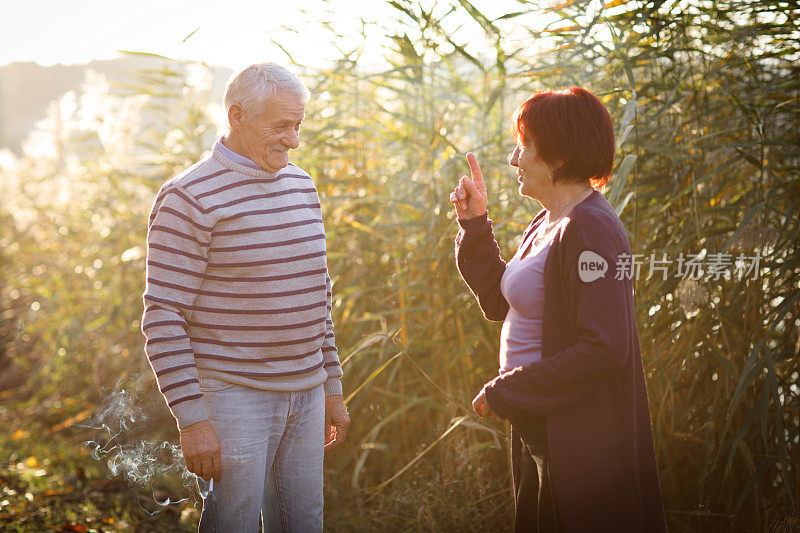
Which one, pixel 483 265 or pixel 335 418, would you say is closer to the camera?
pixel 483 265

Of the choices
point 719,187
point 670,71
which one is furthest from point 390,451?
point 670,71

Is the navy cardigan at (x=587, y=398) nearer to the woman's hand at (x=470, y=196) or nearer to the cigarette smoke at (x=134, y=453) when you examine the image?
the woman's hand at (x=470, y=196)

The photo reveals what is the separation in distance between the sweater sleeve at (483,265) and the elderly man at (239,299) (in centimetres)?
41

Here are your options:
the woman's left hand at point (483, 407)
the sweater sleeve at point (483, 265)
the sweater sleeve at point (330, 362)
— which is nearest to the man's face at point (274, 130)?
the sweater sleeve at point (330, 362)

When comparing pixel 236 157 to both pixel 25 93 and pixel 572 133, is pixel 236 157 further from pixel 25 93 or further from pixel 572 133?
pixel 25 93

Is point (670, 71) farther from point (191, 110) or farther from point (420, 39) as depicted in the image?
point (191, 110)

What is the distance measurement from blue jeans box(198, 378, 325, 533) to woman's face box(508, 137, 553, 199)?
773mm

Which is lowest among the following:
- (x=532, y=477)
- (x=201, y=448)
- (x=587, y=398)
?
(x=532, y=477)

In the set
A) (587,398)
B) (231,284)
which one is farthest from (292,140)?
(587,398)

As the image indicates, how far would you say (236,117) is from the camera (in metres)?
1.80

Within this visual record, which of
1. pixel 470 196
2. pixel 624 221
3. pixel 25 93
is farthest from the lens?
pixel 25 93

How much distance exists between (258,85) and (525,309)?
0.83 m

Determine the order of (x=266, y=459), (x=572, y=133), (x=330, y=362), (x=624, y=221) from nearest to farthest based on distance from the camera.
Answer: (x=572, y=133)
(x=266, y=459)
(x=330, y=362)
(x=624, y=221)

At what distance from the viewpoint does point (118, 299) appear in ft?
12.9
